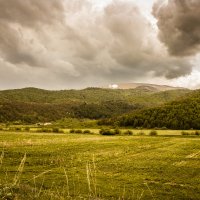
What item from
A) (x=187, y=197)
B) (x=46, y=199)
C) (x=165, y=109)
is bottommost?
(x=187, y=197)

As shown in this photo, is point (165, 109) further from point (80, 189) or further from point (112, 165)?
point (80, 189)

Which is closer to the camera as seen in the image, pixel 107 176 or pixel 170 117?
pixel 107 176

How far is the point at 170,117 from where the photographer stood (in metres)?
151

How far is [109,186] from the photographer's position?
835 inches

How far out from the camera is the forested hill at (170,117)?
14312cm

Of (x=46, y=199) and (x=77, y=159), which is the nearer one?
(x=46, y=199)

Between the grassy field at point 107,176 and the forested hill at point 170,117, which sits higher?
the forested hill at point 170,117

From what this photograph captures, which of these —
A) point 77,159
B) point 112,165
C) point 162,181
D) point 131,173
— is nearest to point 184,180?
point 162,181

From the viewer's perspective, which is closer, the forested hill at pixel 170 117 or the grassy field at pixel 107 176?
the grassy field at pixel 107 176

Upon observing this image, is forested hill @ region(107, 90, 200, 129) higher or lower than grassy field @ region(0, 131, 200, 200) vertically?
higher

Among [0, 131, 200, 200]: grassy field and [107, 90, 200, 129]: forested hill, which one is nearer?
[0, 131, 200, 200]: grassy field

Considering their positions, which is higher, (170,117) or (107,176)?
(170,117)

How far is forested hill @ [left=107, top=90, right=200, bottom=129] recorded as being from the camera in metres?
143

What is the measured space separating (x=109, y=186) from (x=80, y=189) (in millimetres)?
2490
